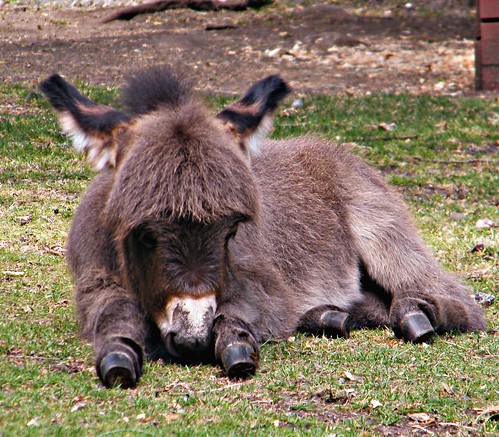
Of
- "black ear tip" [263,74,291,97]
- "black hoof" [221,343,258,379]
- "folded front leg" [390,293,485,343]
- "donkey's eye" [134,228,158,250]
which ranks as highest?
"black ear tip" [263,74,291,97]

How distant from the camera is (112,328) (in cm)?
441

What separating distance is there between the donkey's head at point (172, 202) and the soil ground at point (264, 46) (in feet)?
24.2

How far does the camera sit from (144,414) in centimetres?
374

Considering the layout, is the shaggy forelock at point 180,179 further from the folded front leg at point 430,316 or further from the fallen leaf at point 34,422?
the folded front leg at point 430,316

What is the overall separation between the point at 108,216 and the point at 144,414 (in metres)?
1.23

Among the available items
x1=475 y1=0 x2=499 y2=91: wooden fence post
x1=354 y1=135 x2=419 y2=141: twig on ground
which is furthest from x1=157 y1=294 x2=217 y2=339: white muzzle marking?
x1=475 y1=0 x2=499 y2=91: wooden fence post

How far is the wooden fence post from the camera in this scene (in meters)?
13.3

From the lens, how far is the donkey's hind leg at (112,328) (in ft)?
13.4

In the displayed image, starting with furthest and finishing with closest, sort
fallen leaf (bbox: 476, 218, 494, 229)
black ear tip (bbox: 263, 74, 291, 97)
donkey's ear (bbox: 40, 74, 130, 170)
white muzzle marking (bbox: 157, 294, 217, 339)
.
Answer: fallen leaf (bbox: 476, 218, 494, 229) < black ear tip (bbox: 263, 74, 291, 97) < donkey's ear (bbox: 40, 74, 130, 170) < white muzzle marking (bbox: 157, 294, 217, 339)

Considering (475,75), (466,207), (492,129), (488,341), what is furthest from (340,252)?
(475,75)

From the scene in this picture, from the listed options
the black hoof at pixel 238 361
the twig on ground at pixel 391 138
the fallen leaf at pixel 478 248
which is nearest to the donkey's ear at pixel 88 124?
the black hoof at pixel 238 361

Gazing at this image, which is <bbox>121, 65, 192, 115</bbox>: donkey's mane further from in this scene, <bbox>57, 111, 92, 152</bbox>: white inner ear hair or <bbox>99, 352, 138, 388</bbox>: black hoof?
<bbox>99, 352, 138, 388</bbox>: black hoof

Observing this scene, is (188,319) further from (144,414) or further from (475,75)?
→ (475,75)

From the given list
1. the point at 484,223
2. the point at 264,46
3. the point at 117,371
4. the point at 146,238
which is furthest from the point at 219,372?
the point at 264,46
